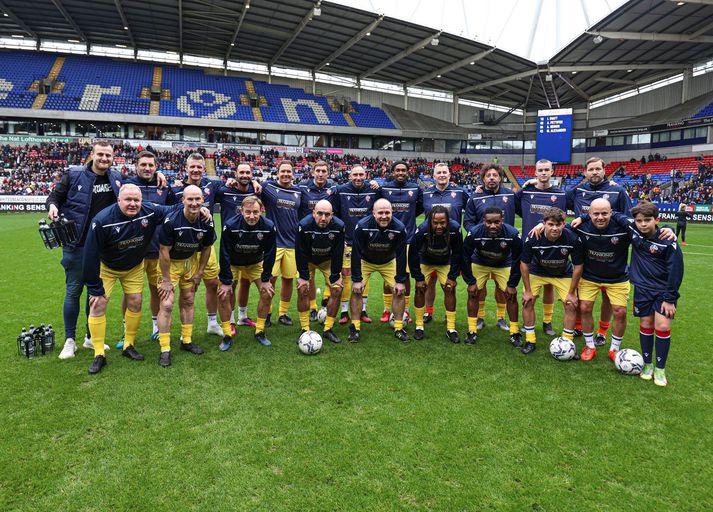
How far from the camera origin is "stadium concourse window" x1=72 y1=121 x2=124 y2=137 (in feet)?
123

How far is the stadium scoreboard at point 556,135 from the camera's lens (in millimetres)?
30250

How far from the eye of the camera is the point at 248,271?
251 inches

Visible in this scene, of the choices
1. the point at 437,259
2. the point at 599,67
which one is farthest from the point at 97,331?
the point at 599,67

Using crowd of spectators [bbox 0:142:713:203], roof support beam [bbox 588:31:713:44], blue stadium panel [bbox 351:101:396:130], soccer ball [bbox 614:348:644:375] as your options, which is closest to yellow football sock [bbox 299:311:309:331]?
soccer ball [bbox 614:348:644:375]

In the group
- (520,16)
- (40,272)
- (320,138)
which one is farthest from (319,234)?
(320,138)

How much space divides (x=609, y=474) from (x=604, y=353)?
2853mm

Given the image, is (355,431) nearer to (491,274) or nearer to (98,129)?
(491,274)

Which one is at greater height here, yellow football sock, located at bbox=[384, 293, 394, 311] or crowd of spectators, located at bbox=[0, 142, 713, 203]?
crowd of spectators, located at bbox=[0, 142, 713, 203]

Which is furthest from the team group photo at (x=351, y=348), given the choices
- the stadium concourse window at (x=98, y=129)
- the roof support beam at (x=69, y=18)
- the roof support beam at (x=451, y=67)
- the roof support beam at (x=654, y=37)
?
the roof support beam at (x=451, y=67)

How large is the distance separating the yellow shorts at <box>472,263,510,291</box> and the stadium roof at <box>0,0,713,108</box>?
28.8m

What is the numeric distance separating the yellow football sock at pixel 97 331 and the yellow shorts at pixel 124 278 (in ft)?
1.05

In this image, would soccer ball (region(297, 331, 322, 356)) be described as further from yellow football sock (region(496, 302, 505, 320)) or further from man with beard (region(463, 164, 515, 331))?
yellow football sock (region(496, 302, 505, 320))

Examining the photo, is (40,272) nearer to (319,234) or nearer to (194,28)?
(319,234)

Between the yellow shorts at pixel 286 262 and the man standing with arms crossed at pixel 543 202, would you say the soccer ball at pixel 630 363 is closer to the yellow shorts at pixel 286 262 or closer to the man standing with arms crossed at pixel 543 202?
the man standing with arms crossed at pixel 543 202
